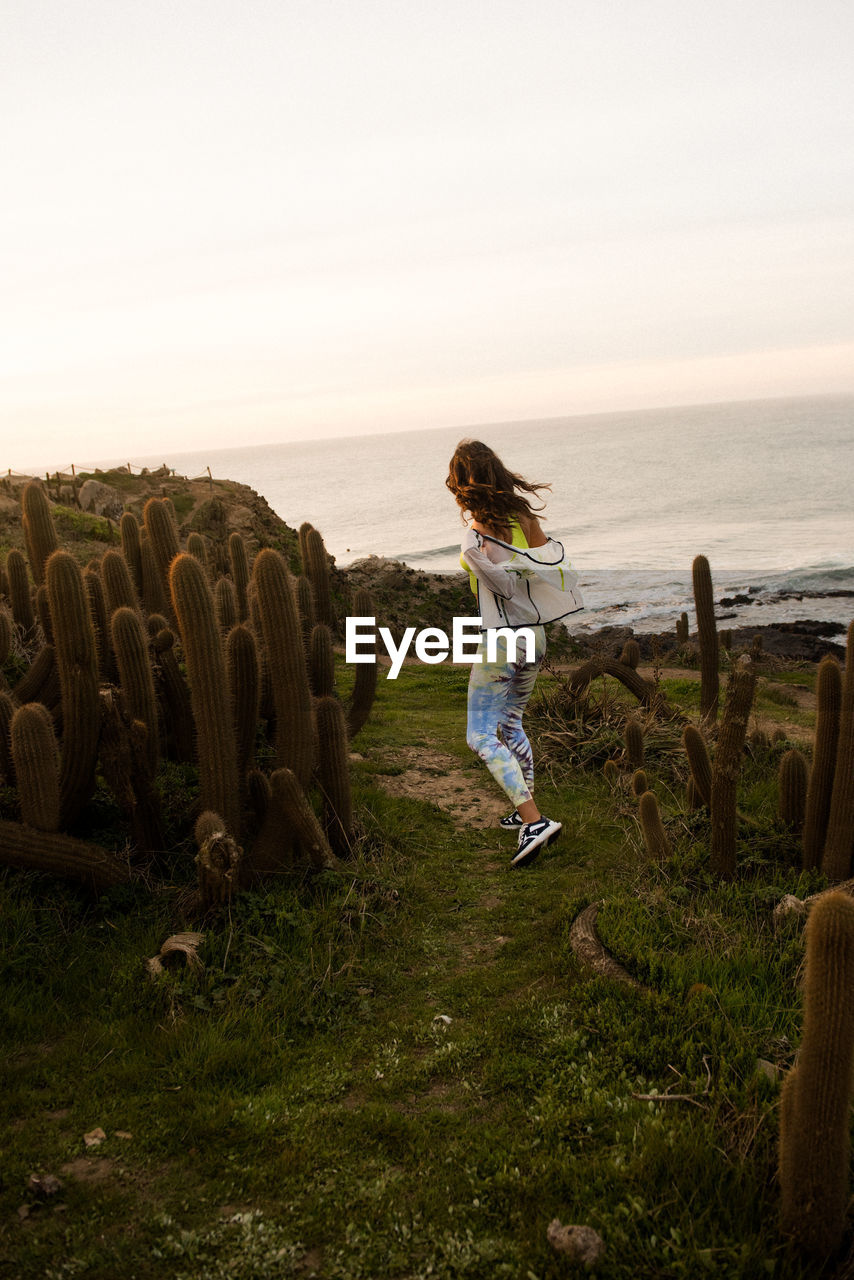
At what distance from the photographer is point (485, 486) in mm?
5621

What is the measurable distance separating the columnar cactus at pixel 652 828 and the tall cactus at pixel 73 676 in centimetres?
337

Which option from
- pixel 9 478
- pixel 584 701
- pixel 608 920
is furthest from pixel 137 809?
pixel 9 478

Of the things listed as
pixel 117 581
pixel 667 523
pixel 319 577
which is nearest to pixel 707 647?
pixel 319 577

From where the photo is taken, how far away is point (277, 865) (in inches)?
214

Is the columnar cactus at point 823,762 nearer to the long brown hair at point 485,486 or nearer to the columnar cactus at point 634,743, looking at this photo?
the long brown hair at point 485,486

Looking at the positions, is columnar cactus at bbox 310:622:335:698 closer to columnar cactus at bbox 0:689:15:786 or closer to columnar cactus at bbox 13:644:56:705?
columnar cactus at bbox 13:644:56:705

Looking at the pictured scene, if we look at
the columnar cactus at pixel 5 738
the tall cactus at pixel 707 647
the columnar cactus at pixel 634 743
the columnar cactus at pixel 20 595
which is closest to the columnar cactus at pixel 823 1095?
the columnar cactus at pixel 5 738

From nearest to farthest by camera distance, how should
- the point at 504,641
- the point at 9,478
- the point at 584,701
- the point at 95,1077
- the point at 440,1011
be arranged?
the point at 95,1077
the point at 440,1011
the point at 504,641
the point at 584,701
the point at 9,478

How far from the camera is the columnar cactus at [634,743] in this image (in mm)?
7855

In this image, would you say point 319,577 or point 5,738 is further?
point 319,577

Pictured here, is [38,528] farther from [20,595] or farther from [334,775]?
[334,775]

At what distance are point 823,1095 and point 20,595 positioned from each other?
7.70m

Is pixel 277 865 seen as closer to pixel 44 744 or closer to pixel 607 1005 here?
pixel 44 744

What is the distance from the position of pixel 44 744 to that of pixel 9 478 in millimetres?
16897
